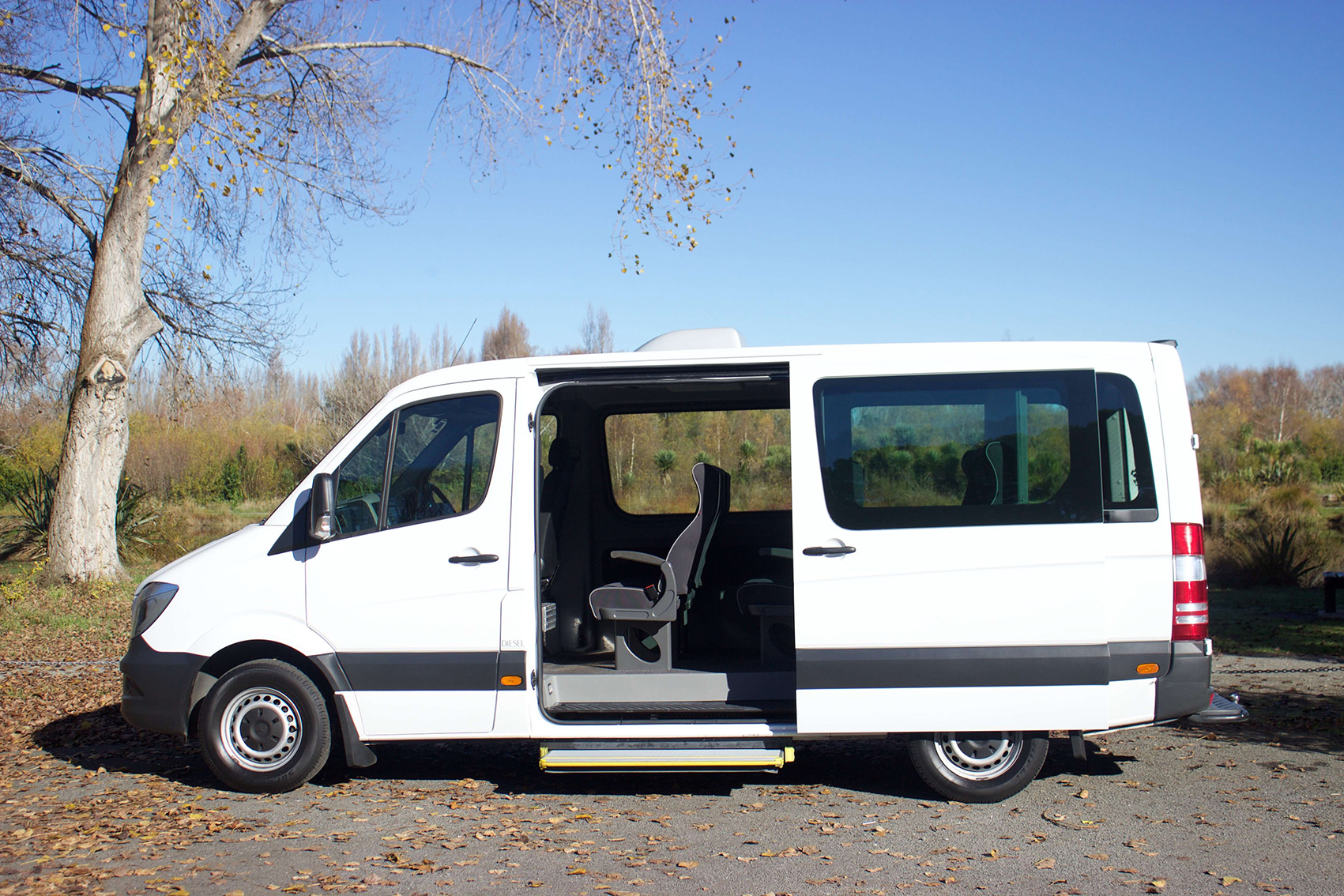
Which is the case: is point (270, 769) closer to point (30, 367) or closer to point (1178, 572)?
point (1178, 572)

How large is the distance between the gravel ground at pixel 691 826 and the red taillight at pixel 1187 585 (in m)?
0.92

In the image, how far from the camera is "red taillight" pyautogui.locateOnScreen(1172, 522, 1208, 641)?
4.91 metres

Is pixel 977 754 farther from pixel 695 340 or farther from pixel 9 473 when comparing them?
pixel 9 473

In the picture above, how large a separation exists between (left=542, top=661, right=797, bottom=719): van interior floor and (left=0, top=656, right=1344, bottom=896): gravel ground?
1.52ft

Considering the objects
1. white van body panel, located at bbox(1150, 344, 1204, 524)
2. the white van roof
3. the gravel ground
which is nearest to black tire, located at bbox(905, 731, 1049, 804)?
the gravel ground

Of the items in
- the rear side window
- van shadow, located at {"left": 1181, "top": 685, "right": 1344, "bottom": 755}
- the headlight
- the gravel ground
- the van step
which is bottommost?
the gravel ground

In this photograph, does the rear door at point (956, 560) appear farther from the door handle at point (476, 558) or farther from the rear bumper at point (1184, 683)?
the door handle at point (476, 558)

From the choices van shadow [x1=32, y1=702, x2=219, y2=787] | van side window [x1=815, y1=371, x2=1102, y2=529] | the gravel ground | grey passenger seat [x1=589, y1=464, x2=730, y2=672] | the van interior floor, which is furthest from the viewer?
van shadow [x1=32, y1=702, x2=219, y2=787]

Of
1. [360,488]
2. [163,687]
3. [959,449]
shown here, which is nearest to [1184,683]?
[959,449]

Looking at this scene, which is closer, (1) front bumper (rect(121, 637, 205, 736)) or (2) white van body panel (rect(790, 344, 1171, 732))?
(2) white van body panel (rect(790, 344, 1171, 732))

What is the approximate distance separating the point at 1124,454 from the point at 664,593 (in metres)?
2.59

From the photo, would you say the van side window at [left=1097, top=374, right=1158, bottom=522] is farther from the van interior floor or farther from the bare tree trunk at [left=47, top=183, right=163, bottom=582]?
the bare tree trunk at [left=47, top=183, right=163, bottom=582]

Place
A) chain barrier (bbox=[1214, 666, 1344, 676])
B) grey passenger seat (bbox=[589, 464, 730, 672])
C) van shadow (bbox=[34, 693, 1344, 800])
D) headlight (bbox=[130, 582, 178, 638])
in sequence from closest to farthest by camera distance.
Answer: headlight (bbox=[130, 582, 178, 638]), van shadow (bbox=[34, 693, 1344, 800]), grey passenger seat (bbox=[589, 464, 730, 672]), chain barrier (bbox=[1214, 666, 1344, 676])

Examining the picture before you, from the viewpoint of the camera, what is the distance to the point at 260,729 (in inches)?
216
